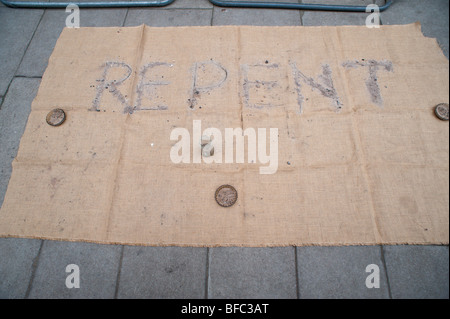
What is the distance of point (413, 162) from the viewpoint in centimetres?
199

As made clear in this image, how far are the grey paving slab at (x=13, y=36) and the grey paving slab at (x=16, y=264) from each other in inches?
58.6

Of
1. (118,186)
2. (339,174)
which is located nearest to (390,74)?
(339,174)

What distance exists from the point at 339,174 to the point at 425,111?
0.87 metres

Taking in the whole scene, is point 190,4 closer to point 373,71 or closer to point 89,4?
point 89,4

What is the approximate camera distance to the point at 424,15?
272 cm

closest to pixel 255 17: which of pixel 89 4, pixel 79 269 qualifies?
pixel 89 4

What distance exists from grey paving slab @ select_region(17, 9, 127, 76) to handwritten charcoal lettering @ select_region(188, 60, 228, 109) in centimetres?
114

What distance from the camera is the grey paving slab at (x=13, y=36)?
2.62 meters

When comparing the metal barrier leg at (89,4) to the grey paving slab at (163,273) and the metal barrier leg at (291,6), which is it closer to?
the metal barrier leg at (291,6)

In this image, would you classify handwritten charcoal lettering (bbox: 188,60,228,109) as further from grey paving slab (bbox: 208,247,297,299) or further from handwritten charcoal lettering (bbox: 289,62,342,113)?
grey paving slab (bbox: 208,247,297,299)

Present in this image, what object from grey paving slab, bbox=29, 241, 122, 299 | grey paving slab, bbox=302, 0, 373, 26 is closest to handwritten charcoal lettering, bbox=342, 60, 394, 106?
grey paving slab, bbox=302, 0, 373, 26

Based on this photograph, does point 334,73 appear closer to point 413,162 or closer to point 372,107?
point 372,107

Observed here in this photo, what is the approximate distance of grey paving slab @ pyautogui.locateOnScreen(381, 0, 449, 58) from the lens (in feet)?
8.54

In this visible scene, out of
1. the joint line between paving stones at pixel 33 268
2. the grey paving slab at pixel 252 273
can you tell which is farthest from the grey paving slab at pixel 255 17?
the joint line between paving stones at pixel 33 268
